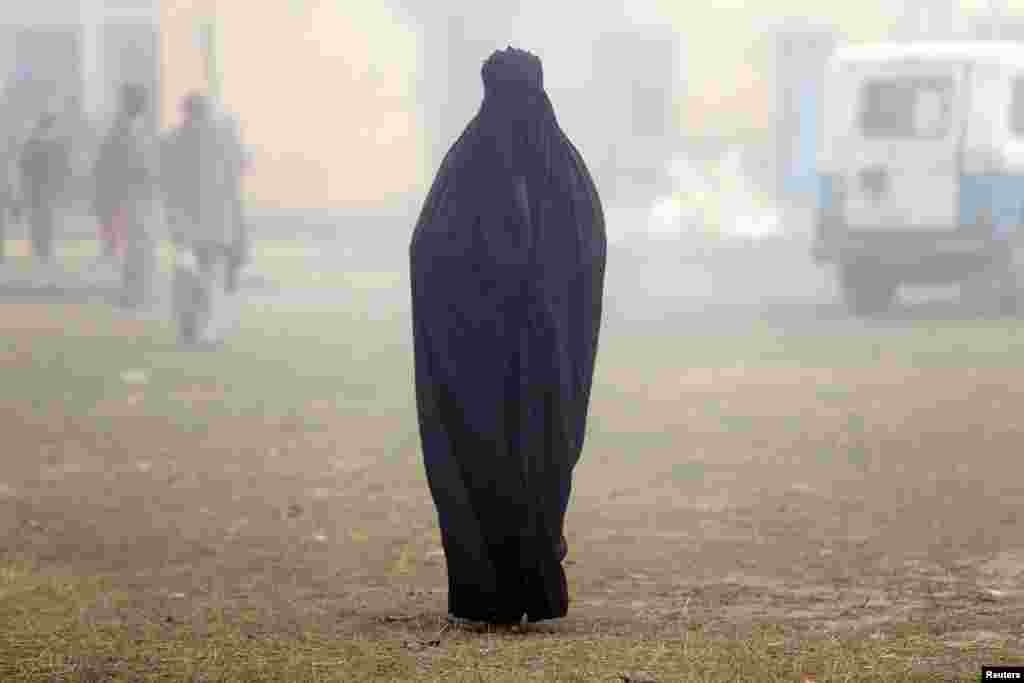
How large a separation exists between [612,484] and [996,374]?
5.43 metres

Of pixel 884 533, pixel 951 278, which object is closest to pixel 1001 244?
pixel 951 278

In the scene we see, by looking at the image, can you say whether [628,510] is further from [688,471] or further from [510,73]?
[510,73]

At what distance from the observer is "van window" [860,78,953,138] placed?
21328 millimetres

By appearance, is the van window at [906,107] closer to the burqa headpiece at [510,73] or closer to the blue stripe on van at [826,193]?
the blue stripe on van at [826,193]

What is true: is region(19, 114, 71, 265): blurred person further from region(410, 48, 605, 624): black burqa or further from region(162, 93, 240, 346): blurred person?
region(410, 48, 605, 624): black burqa

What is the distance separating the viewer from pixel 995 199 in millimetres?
20859

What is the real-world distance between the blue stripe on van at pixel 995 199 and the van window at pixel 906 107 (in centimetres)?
58

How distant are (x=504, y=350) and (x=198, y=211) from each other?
11.9m

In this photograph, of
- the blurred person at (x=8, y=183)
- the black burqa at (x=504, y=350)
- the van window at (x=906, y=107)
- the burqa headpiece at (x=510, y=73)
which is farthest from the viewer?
the blurred person at (x=8, y=183)

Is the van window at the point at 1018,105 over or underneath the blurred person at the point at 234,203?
over

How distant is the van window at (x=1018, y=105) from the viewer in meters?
21.3

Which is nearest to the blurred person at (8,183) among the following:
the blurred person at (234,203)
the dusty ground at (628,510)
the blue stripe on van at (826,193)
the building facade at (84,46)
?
the building facade at (84,46)

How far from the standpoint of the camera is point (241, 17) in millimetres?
35438

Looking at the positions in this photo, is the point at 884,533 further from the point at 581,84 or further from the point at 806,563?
the point at 581,84
